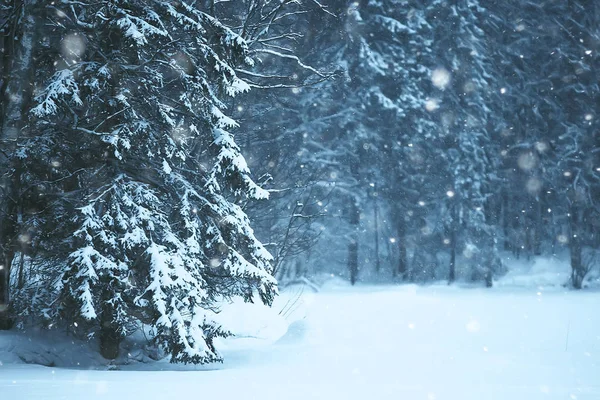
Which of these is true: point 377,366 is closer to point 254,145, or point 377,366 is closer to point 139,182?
point 139,182

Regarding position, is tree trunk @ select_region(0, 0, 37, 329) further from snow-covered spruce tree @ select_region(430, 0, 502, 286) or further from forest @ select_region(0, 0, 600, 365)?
snow-covered spruce tree @ select_region(430, 0, 502, 286)

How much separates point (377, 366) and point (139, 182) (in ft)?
14.7

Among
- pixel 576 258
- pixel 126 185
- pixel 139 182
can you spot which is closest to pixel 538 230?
pixel 576 258

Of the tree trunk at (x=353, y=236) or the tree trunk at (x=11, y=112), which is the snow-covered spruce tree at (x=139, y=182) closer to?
the tree trunk at (x=11, y=112)

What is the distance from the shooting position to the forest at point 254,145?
7699 millimetres

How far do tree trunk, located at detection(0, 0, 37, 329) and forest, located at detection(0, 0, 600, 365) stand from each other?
3cm

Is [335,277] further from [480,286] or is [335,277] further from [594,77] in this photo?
[594,77]

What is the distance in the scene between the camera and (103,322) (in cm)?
764

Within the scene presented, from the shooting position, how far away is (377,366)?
8078mm

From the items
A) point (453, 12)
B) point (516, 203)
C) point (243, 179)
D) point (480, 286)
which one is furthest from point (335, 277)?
point (243, 179)

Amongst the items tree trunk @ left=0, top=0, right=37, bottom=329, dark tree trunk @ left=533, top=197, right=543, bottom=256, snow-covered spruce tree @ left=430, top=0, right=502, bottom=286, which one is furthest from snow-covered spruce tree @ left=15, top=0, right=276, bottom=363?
dark tree trunk @ left=533, top=197, right=543, bottom=256

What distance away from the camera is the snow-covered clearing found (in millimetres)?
6035

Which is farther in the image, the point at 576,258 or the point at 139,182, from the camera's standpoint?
the point at 576,258

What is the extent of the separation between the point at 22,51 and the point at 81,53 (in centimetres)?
105
